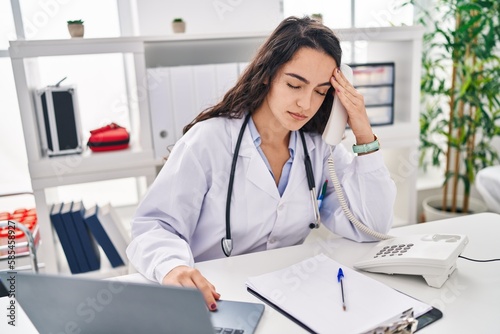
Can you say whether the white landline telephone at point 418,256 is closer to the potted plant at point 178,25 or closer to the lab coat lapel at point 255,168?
the lab coat lapel at point 255,168

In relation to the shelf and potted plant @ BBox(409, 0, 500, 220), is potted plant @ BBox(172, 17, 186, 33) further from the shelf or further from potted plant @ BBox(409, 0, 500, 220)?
potted plant @ BBox(409, 0, 500, 220)

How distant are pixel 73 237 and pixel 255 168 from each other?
1.04m

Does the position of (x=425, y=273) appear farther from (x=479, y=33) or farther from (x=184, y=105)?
(x=479, y=33)

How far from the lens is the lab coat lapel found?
48.9 inches

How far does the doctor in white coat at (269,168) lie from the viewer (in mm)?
1171

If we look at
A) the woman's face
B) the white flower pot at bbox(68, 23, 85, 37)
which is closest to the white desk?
the woman's face

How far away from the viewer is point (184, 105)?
193 centimetres

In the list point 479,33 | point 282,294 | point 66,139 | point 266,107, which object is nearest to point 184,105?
point 66,139

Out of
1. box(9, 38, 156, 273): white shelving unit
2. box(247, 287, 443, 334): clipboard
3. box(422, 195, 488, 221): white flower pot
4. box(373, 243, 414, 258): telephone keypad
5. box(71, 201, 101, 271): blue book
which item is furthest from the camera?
box(422, 195, 488, 221): white flower pot

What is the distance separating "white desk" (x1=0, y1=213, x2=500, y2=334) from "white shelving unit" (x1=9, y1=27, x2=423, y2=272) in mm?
883

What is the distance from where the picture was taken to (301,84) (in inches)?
45.9

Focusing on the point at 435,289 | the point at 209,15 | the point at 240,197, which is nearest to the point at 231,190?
the point at 240,197

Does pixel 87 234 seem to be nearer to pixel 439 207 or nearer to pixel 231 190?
pixel 231 190

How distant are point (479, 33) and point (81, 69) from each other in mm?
2233
